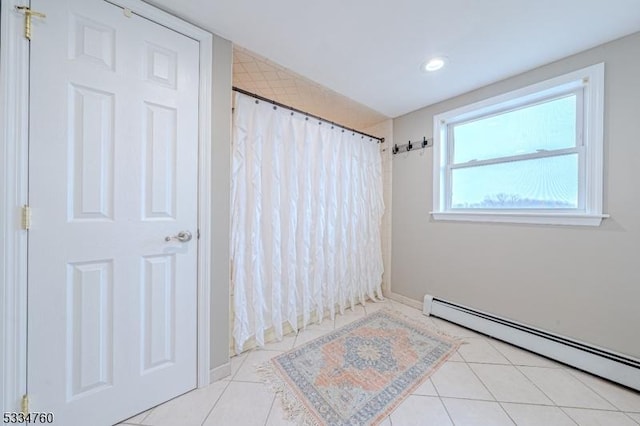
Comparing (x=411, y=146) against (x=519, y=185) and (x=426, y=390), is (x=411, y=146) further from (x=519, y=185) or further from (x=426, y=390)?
(x=426, y=390)

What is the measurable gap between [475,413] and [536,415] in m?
0.31

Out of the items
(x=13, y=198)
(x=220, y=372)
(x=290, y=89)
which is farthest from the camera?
(x=290, y=89)

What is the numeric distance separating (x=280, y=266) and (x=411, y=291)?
1577mm

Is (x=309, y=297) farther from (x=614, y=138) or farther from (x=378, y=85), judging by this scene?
(x=614, y=138)

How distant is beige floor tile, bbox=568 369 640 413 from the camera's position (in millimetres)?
1249

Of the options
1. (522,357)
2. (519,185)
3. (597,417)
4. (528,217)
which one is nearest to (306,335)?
(522,357)

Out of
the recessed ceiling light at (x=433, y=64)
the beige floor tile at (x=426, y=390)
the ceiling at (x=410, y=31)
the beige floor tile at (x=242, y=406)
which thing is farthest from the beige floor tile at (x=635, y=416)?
the recessed ceiling light at (x=433, y=64)

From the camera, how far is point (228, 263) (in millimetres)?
1500

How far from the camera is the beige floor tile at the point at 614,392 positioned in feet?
4.10

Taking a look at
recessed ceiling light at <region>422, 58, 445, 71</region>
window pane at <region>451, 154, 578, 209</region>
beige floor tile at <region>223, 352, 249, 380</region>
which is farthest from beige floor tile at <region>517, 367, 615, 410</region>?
recessed ceiling light at <region>422, 58, 445, 71</region>

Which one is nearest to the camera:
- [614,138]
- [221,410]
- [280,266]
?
[221,410]

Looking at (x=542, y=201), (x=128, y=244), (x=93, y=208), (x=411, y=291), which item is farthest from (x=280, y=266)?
(x=542, y=201)

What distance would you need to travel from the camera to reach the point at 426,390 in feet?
4.49

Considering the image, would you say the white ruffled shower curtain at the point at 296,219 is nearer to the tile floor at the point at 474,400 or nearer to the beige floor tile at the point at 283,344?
the beige floor tile at the point at 283,344
